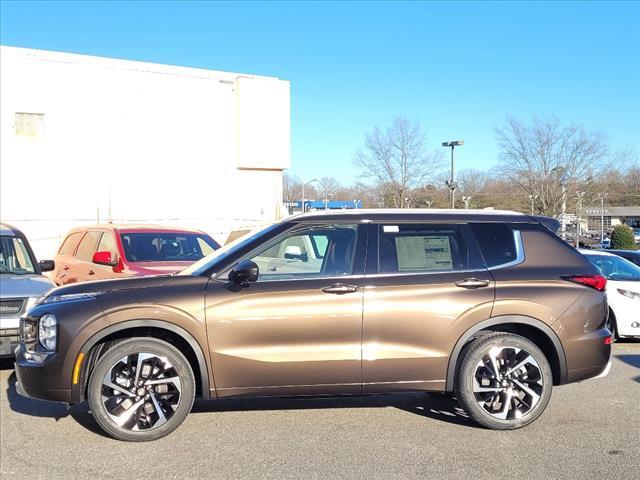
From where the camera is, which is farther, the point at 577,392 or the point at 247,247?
the point at 577,392

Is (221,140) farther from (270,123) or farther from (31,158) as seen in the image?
(31,158)

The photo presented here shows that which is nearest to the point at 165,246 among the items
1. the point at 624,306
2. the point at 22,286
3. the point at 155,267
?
the point at 155,267

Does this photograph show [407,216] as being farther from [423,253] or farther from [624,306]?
[624,306]

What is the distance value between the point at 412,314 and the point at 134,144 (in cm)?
2599

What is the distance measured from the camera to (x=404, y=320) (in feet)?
16.3

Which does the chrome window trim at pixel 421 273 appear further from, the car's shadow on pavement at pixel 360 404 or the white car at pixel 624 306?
the white car at pixel 624 306

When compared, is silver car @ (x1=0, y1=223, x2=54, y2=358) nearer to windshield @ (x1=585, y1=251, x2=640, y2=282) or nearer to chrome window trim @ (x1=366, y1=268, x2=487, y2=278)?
chrome window trim @ (x1=366, y1=268, x2=487, y2=278)

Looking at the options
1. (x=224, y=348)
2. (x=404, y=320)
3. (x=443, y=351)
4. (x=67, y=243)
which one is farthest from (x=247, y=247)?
(x=67, y=243)

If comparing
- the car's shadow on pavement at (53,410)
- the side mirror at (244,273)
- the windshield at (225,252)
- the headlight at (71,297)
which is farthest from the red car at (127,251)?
the side mirror at (244,273)

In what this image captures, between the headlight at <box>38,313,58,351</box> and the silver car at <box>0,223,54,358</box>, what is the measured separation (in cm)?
204

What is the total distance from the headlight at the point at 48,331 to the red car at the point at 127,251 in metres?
3.36

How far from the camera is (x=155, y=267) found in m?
8.43

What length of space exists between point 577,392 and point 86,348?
15.7 feet

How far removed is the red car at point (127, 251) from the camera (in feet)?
28.2
